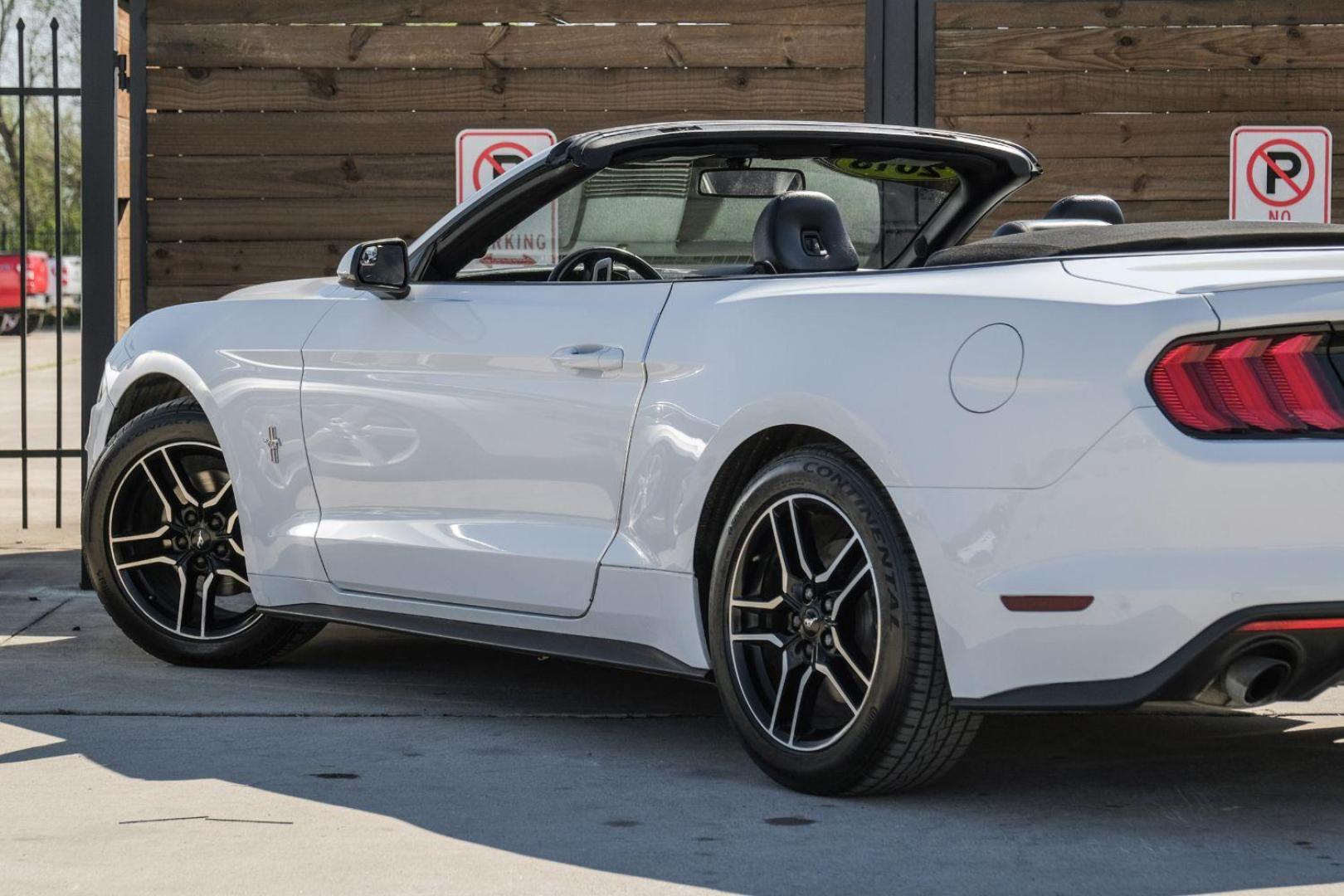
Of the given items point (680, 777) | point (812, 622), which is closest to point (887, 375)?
point (812, 622)

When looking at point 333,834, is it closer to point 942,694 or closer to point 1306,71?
point 942,694

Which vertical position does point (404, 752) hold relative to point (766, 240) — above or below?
below

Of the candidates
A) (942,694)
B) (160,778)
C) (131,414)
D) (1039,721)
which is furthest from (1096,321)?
(131,414)

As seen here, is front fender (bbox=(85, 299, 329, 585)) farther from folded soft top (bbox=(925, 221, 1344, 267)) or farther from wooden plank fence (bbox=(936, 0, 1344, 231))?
wooden plank fence (bbox=(936, 0, 1344, 231))

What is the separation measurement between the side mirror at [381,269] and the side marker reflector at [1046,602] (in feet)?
7.21

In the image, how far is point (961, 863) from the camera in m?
3.95

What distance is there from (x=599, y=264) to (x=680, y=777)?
5.01ft

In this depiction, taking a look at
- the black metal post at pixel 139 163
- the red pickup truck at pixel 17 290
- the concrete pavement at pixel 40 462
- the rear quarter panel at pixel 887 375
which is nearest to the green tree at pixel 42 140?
the red pickup truck at pixel 17 290

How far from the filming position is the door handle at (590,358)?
491 centimetres

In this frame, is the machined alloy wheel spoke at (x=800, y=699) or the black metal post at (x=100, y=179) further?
the black metal post at (x=100, y=179)

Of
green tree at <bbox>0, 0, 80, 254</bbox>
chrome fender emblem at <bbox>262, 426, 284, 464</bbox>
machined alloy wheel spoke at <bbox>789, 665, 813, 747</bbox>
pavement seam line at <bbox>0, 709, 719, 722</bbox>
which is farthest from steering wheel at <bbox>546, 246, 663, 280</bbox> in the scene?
green tree at <bbox>0, 0, 80, 254</bbox>

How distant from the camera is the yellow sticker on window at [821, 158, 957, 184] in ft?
18.6

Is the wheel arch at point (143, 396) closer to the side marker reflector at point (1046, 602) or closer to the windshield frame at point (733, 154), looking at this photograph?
the windshield frame at point (733, 154)

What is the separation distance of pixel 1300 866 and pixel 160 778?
96.7 inches
